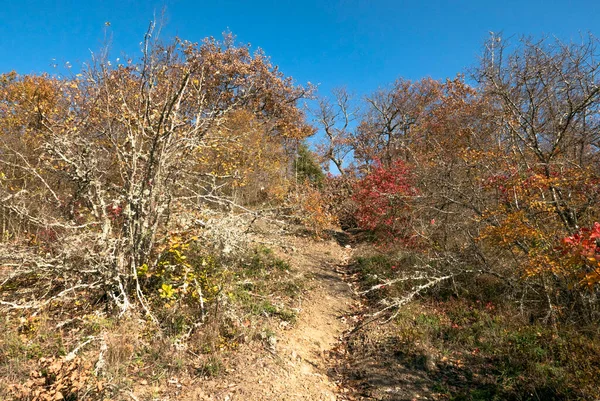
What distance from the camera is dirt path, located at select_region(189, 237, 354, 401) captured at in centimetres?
378

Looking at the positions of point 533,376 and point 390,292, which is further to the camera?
point 390,292

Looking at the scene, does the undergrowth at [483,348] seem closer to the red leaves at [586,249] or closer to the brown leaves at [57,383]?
the red leaves at [586,249]

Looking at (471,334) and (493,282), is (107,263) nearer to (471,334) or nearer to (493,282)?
(471,334)

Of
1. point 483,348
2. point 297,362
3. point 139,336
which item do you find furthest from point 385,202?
point 139,336

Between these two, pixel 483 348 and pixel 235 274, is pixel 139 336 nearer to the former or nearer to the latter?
pixel 235 274

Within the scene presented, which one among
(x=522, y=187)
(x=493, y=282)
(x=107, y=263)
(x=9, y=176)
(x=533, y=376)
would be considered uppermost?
(x=522, y=187)

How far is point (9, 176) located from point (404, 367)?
8726 millimetres

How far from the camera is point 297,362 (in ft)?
15.0

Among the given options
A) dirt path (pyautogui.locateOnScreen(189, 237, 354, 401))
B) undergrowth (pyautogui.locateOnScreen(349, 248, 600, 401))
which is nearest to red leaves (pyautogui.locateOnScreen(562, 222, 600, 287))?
undergrowth (pyautogui.locateOnScreen(349, 248, 600, 401))

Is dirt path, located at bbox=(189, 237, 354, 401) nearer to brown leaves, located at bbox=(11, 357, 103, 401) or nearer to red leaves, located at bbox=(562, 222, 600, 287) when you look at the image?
brown leaves, located at bbox=(11, 357, 103, 401)

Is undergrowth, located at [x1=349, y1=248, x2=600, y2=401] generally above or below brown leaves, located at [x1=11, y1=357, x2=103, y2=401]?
above

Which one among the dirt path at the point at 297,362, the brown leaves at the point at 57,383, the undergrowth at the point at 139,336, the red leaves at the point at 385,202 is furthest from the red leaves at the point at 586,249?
the red leaves at the point at 385,202

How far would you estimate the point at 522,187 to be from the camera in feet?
19.9

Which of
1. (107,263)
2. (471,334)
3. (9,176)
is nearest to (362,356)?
(471,334)
